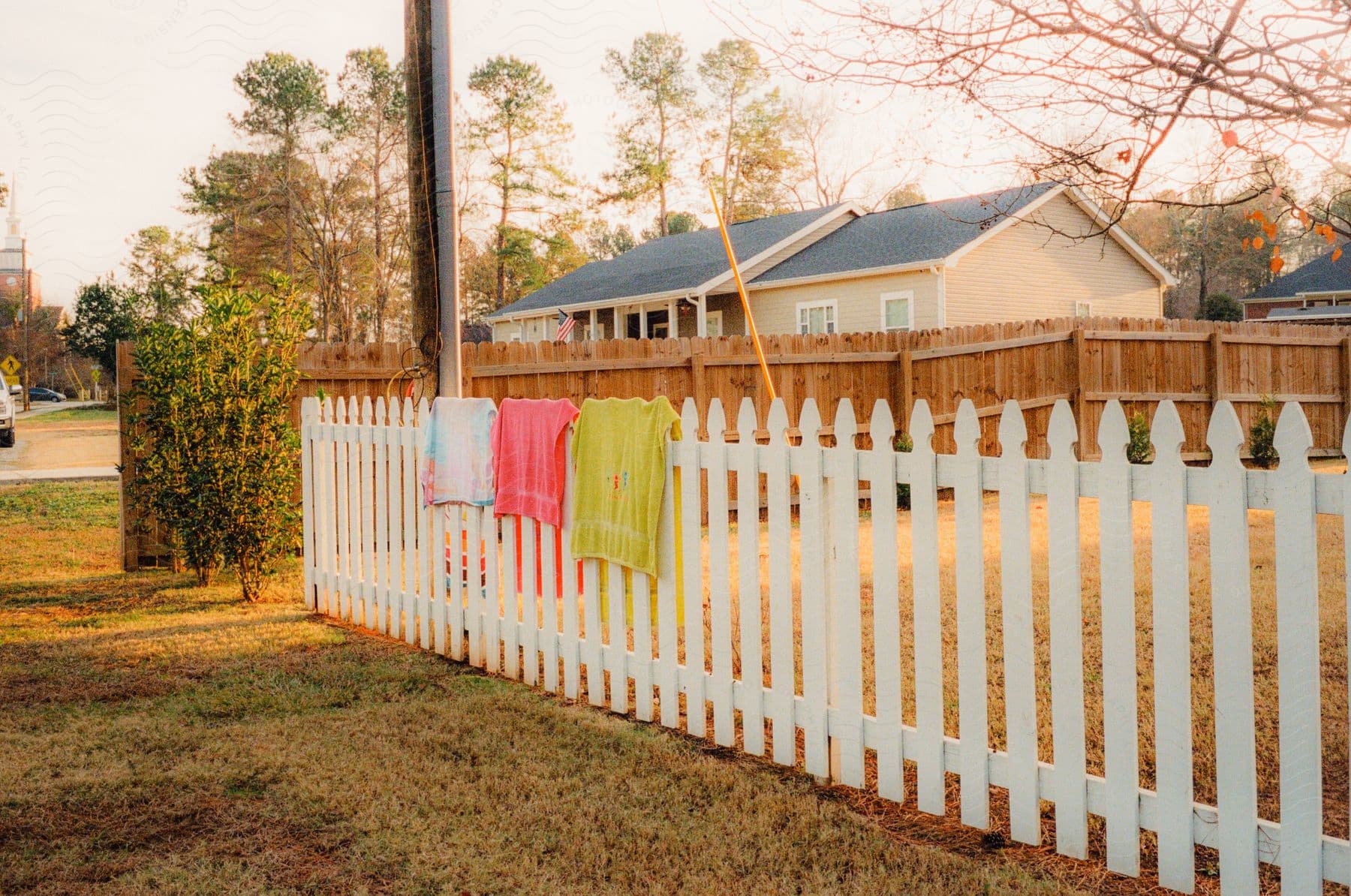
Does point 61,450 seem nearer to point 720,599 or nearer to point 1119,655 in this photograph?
point 720,599

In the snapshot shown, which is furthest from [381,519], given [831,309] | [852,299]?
[831,309]

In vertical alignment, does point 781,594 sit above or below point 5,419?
below

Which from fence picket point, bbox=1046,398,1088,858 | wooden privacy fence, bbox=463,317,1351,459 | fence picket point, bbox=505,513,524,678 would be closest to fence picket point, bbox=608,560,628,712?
fence picket point, bbox=505,513,524,678

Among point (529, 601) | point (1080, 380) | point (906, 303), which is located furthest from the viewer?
point (906, 303)

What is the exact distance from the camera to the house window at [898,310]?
20844 mm

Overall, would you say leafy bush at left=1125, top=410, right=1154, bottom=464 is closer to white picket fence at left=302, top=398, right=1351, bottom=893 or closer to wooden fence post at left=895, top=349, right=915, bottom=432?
wooden fence post at left=895, top=349, right=915, bottom=432

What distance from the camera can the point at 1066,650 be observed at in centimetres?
299

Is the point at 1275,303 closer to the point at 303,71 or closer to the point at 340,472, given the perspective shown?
the point at 303,71

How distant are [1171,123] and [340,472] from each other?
4.88 meters

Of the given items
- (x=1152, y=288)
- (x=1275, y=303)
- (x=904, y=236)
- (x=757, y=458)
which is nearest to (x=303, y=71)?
(x=904, y=236)

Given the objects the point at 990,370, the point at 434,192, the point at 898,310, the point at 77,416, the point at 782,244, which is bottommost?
the point at 990,370

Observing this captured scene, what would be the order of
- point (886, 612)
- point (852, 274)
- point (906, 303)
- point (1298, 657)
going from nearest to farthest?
1. point (1298, 657)
2. point (886, 612)
3. point (906, 303)
4. point (852, 274)

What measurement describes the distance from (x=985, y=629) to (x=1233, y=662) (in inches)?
47.1

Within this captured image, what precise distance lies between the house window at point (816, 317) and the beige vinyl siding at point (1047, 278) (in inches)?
102
